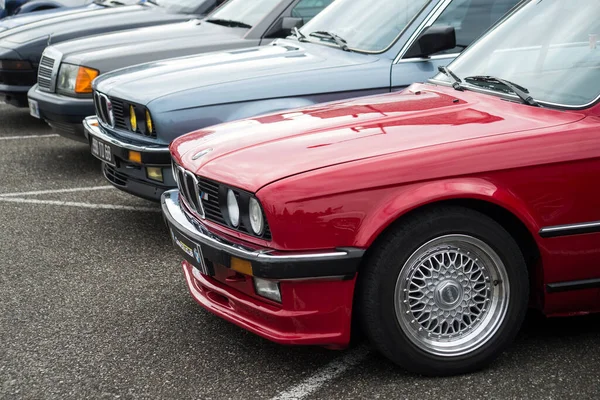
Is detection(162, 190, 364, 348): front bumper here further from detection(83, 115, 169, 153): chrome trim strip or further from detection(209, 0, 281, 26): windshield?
detection(209, 0, 281, 26): windshield

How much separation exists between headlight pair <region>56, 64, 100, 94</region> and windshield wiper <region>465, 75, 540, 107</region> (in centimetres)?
380

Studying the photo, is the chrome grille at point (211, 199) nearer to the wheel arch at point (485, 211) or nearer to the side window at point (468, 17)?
the wheel arch at point (485, 211)

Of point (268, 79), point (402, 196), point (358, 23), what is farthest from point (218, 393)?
point (358, 23)

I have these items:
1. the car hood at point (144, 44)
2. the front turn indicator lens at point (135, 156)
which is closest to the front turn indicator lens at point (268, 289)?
the front turn indicator lens at point (135, 156)

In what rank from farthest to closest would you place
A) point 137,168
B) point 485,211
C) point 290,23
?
point 290,23 → point 137,168 → point 485,211

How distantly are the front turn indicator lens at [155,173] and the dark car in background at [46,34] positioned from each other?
13.1 ft

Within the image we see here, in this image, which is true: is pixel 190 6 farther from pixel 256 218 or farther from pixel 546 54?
pixel 256 218

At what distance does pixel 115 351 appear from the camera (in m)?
4.18

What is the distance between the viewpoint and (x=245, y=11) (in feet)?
26.0

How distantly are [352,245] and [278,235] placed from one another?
279mm

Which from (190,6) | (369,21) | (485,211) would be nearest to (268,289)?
(485,211)

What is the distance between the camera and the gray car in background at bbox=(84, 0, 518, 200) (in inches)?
221

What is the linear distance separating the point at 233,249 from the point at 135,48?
13.9 feet

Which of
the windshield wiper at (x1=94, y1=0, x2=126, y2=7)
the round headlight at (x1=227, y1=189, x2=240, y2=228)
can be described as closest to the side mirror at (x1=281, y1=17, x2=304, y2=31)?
the round headlight at (x1=227, y1=189, x2=240, y2=228)
